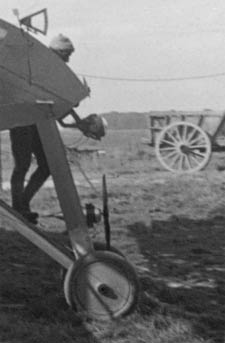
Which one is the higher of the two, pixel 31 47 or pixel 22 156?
pixel 31 47

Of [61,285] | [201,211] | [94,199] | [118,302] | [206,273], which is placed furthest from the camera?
[94,199]

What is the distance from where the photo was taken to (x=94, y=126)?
545cm

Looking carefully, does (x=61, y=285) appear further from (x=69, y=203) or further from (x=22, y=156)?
(x=22, y=156)

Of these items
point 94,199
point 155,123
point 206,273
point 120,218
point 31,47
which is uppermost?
point 31,47

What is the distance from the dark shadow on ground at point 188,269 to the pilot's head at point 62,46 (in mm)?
1803

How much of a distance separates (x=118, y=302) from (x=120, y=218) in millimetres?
4910

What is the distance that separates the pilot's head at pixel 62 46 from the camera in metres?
6.11

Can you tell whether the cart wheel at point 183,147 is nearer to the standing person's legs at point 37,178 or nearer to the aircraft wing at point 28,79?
the standing person's legs at point 37,178

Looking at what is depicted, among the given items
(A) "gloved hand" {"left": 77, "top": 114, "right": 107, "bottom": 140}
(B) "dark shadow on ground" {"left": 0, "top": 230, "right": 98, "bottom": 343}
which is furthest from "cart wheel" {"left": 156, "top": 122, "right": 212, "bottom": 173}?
(A) "gloved hand" {"left": 77, "top": 114, "right": 107, "bottom": 140}

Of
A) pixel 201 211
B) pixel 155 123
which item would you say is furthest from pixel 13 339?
pixel 155 123

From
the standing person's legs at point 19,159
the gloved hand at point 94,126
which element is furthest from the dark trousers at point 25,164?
the gloved hand at point 94,126

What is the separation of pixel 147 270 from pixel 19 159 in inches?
64.3

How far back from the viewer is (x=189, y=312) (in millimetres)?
4637

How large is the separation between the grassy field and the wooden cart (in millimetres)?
3858
